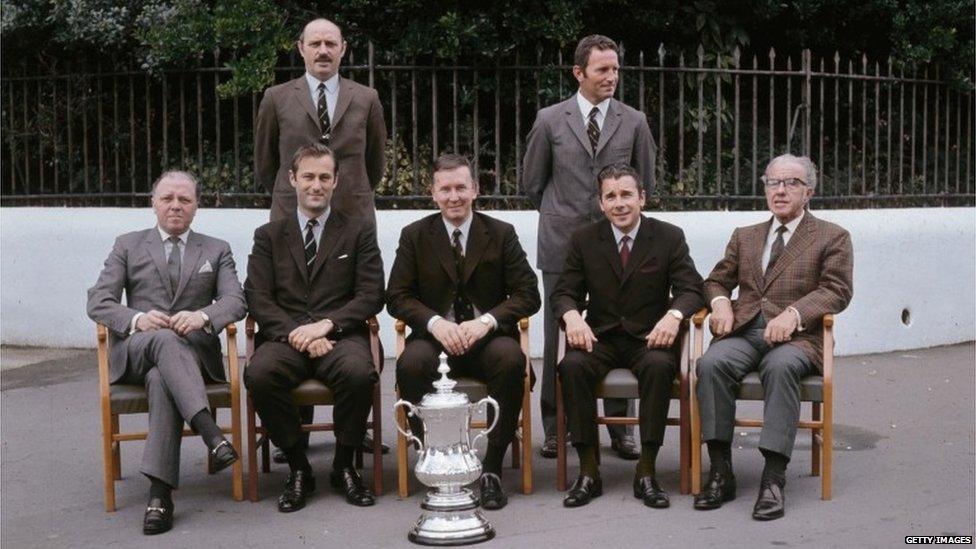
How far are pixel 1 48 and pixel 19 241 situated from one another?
91.8 inches

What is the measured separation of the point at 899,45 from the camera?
484 inches

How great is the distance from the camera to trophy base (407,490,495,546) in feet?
17.1

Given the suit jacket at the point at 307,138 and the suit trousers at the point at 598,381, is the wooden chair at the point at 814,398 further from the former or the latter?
the suit jacket at the point at 307,138

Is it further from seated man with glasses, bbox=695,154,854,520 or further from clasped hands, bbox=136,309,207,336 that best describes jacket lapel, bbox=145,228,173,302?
seated man with glasses, bbox=695,154,854,520

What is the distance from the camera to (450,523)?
206 inches

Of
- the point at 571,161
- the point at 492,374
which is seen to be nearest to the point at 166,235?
the point at 492,374

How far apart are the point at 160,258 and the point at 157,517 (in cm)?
133

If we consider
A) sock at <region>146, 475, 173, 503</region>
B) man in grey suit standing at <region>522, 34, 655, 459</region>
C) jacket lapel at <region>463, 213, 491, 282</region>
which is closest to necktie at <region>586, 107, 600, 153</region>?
man in grey suit standing at <region>522, 34, 655, 459</region>

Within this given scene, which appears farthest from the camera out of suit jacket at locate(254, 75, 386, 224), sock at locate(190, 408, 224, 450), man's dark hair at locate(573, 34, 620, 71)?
suit jacket at locate(254, 75, 386, 224)

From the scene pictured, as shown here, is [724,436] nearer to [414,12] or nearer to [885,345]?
[885,345]

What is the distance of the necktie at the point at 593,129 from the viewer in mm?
6883

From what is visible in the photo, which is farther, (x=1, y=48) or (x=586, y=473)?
(x=1, y=48)

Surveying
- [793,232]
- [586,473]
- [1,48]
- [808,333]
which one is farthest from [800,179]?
[1,48]

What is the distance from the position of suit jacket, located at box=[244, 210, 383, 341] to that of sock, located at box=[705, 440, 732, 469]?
5.63 ft
